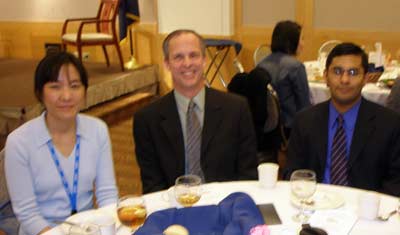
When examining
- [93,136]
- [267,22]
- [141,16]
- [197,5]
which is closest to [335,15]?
[267,22]

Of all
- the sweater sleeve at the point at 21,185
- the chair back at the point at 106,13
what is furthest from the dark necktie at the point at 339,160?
the chair back at the point at 106,13

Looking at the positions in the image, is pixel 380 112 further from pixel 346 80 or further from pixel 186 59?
pixel 186 59

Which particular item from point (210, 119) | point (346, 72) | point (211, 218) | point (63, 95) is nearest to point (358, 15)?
point (346, 72)

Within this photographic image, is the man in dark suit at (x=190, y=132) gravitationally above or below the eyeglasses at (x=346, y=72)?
below

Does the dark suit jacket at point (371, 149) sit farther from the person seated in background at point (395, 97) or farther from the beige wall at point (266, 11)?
the beige wall at point (266, 11)

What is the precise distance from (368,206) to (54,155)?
1.18 m

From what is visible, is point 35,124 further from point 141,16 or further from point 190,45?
point 141,16

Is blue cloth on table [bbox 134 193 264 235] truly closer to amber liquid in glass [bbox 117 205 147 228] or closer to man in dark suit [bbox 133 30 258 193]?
amber liquid in glass [bbox 117 205 147 228]

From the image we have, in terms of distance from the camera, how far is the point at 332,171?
217 cm

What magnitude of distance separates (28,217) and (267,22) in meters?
4.86

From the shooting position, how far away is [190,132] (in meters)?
2.22

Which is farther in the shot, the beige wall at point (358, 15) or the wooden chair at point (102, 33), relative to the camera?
the wooden chair at point (102, 33)

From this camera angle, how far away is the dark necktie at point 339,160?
7.06 feet

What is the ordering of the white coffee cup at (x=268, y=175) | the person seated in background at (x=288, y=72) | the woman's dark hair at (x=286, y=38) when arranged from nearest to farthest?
1. the white coffee cup at (x=268, y=175)
2. the person seated in background at (x=288, y=72)
3. the woman's dark hair at (x=286, y=38)
